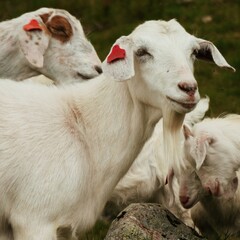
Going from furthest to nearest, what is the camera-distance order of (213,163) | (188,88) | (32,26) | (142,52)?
(32,26) → (213,163) → (142,52) → (188,88)

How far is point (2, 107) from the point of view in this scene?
23.0 feet

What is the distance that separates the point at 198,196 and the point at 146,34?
1659 millimetres

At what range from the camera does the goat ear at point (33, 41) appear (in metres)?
8.09

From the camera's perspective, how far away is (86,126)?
7141mm

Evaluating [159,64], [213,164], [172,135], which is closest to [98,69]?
[213,164]

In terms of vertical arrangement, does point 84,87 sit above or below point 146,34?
below

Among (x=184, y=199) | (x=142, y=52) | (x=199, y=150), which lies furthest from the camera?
(x=184, y=199)

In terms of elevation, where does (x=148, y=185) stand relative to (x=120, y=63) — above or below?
below

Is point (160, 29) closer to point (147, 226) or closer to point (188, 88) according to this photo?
point (188, 88)

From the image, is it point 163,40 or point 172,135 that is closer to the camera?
point 163,40

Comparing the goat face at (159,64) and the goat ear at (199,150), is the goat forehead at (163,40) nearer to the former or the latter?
the goat face at (159,64)

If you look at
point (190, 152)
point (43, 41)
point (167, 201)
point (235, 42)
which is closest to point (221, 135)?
point (190, 152)

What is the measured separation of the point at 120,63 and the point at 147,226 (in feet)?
3.43

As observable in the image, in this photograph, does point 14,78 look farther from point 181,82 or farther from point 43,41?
point 181,82
